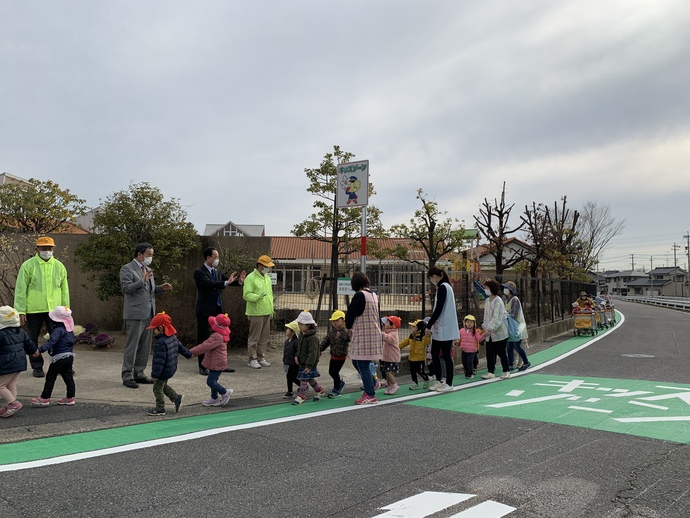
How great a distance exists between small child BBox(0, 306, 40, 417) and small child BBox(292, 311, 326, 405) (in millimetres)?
2995

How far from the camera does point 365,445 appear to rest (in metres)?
4.51

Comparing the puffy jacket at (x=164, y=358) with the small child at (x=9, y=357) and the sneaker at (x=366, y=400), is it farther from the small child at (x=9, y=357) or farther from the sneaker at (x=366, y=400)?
the sneaker at (x=366, y=400)

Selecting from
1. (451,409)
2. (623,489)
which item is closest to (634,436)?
(623,489)

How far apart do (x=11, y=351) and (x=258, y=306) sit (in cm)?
403

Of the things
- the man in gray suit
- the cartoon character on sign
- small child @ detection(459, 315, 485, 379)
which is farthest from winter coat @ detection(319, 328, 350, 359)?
small child @ detection(459, 315, 485, 379)

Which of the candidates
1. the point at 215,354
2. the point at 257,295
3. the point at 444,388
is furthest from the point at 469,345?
the point at 215,354

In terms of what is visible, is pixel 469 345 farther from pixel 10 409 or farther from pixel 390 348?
pixel 10 409

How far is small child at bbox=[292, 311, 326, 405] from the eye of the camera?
247 inches

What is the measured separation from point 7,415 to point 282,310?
19.8 ft

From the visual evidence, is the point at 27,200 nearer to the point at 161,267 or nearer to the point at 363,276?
the point at 161,267

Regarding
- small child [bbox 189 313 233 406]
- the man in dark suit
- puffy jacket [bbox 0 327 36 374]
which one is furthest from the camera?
the man in dark suit

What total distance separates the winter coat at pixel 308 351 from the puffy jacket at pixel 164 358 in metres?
1.52

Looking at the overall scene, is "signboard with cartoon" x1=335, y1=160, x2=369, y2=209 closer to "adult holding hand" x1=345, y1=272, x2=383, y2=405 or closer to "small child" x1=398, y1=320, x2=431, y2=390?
"adult holding hand" x1=345, y1=272, x2=383, y2=405

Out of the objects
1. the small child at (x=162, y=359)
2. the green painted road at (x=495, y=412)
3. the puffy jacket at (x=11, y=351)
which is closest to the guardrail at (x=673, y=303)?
the green painted road at (x=495, y=412)
